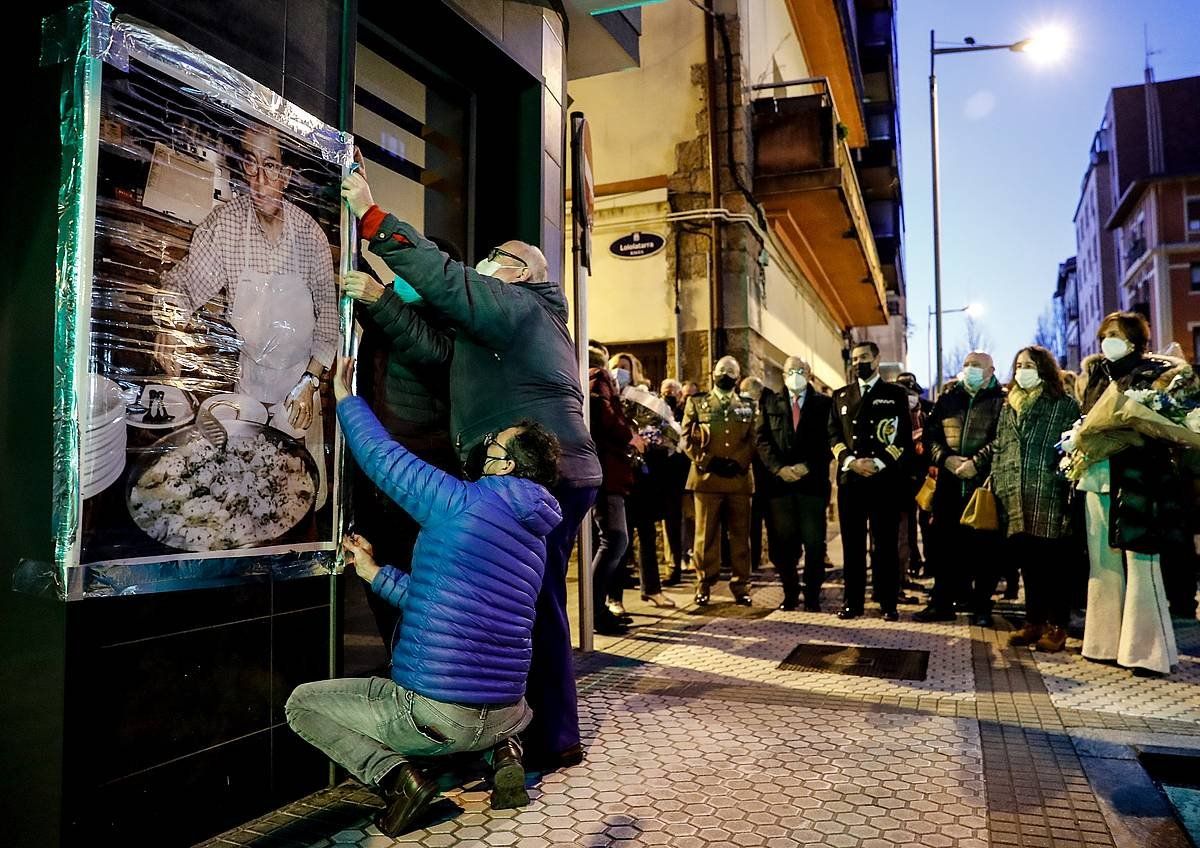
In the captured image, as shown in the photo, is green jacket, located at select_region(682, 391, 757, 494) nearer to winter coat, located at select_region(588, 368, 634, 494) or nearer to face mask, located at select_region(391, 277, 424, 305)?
winter coat, located at select_region(588, 368, 634, 494)

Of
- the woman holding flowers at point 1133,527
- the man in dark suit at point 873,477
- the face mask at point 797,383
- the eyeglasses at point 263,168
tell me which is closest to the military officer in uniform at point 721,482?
the face mask at point 797,383

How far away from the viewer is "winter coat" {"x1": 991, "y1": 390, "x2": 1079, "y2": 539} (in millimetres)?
5930

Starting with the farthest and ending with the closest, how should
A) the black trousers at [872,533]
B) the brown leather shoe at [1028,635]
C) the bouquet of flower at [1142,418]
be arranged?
the black trousers at [872,533] → the brown leather shoe at [1028,635] → the bouquet of flower at [1142,418]

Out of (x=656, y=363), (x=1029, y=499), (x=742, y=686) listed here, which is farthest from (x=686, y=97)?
(x=742, y=686)

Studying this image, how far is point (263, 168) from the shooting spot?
3.11 meters

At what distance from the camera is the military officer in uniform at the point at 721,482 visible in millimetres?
7820

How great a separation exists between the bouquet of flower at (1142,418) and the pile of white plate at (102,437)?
5.27m

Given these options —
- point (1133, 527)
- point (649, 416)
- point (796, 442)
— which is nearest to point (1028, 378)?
point (1133, 527)

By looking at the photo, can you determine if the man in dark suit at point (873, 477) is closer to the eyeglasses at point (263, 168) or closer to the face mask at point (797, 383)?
the face mask at point (797, 383)

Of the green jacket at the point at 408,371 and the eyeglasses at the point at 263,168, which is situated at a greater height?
the eyeglasses at the point at 263,168

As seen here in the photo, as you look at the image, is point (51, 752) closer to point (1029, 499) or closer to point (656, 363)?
point (1029, 499)

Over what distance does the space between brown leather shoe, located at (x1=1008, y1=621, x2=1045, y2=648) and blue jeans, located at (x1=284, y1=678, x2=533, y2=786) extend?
475 cm

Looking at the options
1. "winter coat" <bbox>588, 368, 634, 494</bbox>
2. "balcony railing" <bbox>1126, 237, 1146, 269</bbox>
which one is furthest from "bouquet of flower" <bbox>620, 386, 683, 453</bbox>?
"balcony railing" <bbox>1126, 237, 1146, 269</bbox>

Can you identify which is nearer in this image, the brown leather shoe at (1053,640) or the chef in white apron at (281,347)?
the chef in white apron at (281,347)
